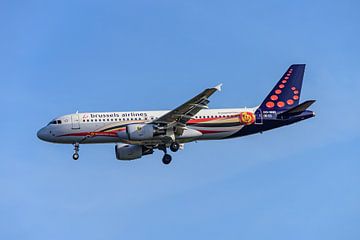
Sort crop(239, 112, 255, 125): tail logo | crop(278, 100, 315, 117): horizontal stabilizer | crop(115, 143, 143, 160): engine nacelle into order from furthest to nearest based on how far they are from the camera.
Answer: crop(115, 143, 143, 160): engine nacelle → crop(239, 112, 255, 125): tail logo → crop(278, 100, 315, 117): horizontal stabilizer

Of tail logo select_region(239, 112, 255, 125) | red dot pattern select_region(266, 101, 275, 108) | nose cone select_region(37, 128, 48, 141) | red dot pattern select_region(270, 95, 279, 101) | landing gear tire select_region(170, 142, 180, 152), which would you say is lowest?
landing gear tire select_region(170, 142, 180, 152)

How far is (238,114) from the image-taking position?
198ft

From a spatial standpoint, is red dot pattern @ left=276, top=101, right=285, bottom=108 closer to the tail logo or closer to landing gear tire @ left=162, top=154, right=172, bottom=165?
the tail logo

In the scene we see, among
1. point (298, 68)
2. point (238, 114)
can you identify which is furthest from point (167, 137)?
point (298, 68)

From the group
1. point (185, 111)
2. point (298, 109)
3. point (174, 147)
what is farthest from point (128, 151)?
point (298, 109)

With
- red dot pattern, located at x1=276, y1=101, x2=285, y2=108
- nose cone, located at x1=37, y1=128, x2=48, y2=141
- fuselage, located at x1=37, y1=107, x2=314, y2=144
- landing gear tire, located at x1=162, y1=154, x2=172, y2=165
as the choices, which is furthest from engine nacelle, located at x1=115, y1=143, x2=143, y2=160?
red dot pattern, located at x1=276, y1=101, x2=285, y2=108

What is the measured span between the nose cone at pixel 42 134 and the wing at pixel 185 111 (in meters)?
9.79

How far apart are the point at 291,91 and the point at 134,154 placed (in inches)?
603

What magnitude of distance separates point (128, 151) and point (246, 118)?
1067 cm

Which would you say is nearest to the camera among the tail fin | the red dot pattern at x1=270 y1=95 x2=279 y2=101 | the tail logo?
the tail logo

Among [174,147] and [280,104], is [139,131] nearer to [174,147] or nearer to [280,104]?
[174,147]

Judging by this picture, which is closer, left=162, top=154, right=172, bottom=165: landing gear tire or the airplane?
the airplane

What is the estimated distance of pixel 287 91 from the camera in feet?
212

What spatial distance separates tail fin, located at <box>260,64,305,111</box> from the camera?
206ft
